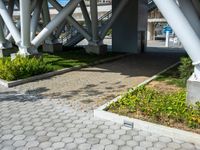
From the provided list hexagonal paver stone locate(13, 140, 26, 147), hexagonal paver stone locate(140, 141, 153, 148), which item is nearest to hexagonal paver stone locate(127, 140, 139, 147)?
hexagonal paver stone locate(140, 141, 153, 148)

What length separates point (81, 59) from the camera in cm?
1636

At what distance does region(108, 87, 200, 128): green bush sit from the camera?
6.14 meters

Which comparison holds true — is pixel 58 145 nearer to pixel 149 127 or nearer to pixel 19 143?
pixel 19 143

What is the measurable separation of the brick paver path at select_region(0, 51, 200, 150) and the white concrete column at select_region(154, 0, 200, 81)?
222 cm

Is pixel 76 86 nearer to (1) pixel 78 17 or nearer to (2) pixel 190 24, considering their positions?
(2) pixel 190 24

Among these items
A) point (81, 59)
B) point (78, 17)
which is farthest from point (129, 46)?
point (78, 17)

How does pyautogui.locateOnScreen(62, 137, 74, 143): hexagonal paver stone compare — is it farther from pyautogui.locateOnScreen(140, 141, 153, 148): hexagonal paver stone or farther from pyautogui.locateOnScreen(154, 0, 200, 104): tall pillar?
pyautogui.locateOnScreen(154, 0, 200, 104): tall pillar

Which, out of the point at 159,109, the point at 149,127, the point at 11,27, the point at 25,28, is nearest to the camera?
the point at 149,127

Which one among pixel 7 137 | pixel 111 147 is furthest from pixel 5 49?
pixel 111 147

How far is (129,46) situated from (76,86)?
11.5 m

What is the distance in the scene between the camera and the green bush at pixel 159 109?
6.14 m

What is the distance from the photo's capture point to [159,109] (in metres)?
6.53

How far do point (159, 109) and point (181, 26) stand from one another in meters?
2.03

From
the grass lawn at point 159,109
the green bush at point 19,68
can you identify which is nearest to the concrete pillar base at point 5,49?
the green bush at point 19,68
